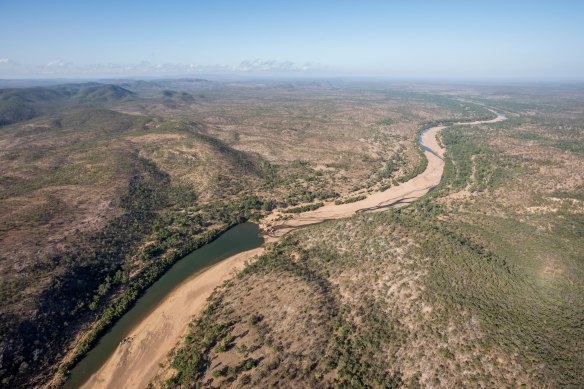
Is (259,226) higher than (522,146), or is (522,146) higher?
(522,146)

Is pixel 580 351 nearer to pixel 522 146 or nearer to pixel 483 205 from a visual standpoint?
pixel 483 205

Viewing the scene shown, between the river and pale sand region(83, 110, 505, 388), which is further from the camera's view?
the river

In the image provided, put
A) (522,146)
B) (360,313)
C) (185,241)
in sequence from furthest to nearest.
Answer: (522,146), (185,241), (360,313)

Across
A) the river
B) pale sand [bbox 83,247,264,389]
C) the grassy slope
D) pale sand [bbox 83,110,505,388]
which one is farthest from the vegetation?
pale sand [bbox 83,110,505,388]

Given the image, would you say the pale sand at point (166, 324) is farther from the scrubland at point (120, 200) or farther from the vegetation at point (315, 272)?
the scrubland at point (120, 200)

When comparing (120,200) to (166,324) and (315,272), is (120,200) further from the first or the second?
(315,272)

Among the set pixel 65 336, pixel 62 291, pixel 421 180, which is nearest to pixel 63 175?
pixel 62 291

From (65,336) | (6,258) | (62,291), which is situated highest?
(6,258)

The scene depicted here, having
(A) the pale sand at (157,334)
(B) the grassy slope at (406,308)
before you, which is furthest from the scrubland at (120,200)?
(B) the grassy slope at (406,308)

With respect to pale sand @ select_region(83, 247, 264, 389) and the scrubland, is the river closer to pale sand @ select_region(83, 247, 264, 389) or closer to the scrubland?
pale sand @ select_region(83, 247, 264, 389)
